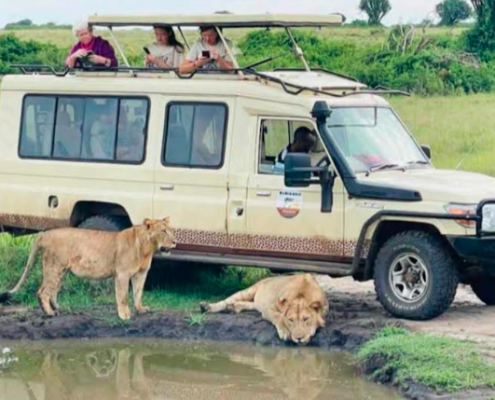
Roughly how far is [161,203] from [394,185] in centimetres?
213

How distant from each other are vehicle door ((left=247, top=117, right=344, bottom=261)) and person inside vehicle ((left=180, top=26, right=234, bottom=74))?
37.4 inches

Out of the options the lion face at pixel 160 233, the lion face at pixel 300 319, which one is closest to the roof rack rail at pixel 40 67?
the lion face at pixel 160 233

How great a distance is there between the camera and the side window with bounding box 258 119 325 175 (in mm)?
11438

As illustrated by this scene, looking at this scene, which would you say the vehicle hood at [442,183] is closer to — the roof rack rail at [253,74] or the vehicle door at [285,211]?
the vehicle door at [285,211]

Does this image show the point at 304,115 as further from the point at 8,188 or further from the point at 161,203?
the point at 8,188

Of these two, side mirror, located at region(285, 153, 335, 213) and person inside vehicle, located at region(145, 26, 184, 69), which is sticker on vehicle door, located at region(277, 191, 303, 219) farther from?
person inside vehicle, located at region(145, 26, 184, 69)

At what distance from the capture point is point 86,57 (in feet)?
42.4

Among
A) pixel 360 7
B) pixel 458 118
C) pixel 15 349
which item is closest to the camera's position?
pixel 15 349

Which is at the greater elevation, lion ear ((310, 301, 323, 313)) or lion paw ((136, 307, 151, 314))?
lion ear ((310, 301, 323, 313))

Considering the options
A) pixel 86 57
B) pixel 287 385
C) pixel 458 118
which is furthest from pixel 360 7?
pixel 287 385

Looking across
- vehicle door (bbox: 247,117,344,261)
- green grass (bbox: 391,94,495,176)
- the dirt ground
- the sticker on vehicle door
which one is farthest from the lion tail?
green grass (bbox: 391,94,495,176)

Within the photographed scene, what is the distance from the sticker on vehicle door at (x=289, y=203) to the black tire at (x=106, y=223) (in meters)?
1.59

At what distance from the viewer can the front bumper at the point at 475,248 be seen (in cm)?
1038

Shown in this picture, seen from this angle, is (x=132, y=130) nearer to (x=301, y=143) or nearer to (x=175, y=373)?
(x=301, y=143)
